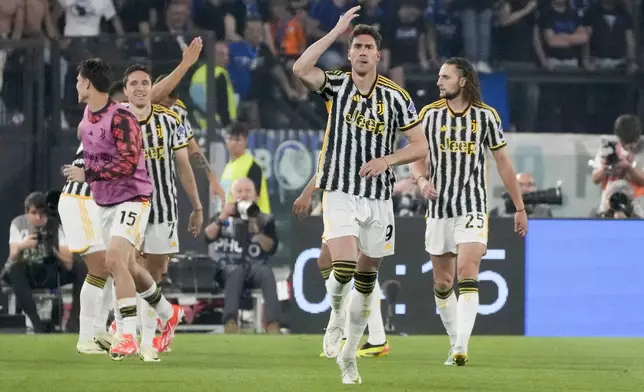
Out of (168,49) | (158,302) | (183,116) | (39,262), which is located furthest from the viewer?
(168,49)

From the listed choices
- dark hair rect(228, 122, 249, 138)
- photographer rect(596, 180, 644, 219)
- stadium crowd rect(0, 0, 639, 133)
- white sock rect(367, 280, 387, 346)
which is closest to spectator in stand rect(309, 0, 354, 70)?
stadium crowd rect(0, 0, 639, 133)

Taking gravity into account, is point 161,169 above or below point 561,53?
below

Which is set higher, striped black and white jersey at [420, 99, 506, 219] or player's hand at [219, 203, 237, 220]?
striped black and white jersey at [420, 99, 506, 219]

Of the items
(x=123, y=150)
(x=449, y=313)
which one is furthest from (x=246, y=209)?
(x=123, y=150)

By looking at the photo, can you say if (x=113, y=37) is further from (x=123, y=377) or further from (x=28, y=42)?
(x=123, y=377)

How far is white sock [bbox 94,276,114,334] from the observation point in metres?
12.0

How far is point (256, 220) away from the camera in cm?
1591

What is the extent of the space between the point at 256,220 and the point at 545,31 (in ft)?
20.9

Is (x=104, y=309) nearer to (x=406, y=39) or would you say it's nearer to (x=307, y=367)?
(x=307, y=367)

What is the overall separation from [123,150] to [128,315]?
111cm

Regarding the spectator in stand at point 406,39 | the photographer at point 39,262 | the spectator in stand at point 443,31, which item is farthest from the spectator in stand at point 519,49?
the photographer at point 39,262

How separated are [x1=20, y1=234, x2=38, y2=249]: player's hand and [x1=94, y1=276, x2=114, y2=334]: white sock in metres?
3.47

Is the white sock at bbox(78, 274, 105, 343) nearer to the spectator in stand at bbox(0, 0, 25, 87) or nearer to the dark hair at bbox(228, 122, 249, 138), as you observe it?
the dark hair at bbox(228, 122, 249, 138)

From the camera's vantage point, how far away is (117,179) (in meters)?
10.7
